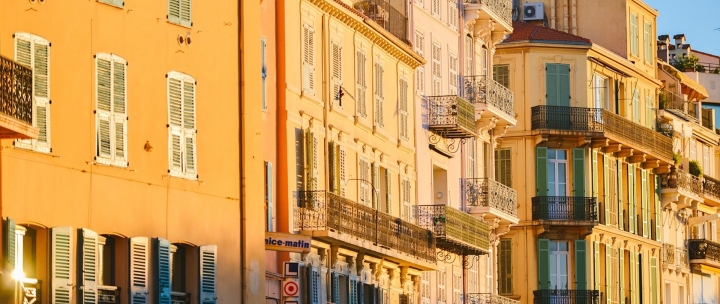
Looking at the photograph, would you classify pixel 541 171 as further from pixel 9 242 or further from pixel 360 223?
pixel 9 242

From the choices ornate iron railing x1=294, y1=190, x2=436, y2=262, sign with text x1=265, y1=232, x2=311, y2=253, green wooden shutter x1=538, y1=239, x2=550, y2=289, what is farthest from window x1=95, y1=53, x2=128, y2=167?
green wooden shutter x1=538, y1=239, x2=550, y2=289

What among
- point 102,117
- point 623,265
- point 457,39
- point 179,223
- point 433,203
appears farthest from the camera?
point 623,265

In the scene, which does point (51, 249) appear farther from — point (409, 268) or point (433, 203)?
point (433, 203)

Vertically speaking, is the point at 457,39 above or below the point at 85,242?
above

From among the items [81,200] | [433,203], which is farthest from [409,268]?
[81,200]

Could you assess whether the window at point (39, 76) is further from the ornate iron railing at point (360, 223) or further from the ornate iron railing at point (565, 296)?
the ornate iron railing at point (565, 296)

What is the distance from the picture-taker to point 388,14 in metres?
55.9

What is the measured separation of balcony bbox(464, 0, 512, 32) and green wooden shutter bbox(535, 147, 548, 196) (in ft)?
27.4

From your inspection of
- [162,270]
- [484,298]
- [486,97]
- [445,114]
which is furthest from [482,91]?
Result: [162,270]

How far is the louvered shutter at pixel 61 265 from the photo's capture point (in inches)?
1219

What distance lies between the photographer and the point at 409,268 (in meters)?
54.6

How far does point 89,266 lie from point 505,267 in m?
42.7

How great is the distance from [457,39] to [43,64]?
32510 millimetres

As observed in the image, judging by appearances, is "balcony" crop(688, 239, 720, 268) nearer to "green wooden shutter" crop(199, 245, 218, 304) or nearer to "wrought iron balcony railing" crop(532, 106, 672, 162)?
"wrought iron balcony railing" crop(532, 106, 672, 162)
